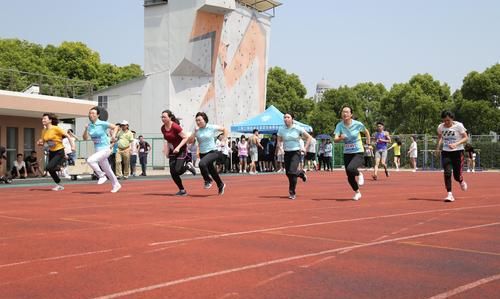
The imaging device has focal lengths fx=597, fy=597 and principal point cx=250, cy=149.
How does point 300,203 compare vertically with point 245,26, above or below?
below

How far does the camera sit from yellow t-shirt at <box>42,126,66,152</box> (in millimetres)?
14789

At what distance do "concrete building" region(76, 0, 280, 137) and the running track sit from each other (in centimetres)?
3003

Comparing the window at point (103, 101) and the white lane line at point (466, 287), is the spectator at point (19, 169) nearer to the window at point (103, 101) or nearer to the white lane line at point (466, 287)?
the window at point (103, 101)

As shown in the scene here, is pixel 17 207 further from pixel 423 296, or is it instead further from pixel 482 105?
pixel 482 105

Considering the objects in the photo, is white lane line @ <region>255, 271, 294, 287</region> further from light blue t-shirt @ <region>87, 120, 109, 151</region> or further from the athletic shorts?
the athletic shorts

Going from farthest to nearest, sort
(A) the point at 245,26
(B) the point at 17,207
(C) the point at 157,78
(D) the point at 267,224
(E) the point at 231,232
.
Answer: (A) the point at 245,26 → (C) the point at 157,78 → (B) the point at 17,207 → (D) the point at 267,224 → (E) the point at 231,232

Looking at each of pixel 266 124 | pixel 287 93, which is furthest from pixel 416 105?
pixel 266 124

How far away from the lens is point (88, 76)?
224 feet

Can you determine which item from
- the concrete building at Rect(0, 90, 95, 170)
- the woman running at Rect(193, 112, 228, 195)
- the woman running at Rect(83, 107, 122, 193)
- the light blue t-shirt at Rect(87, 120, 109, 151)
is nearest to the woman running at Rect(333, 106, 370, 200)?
the woman running at Rect(193, 112, 228, 195)

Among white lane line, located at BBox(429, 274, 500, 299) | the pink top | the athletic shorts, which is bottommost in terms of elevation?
white lane line, located at BBox(429, 274, 500, 299)

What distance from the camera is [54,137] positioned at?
1481 centimetres

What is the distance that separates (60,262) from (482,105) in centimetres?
5948

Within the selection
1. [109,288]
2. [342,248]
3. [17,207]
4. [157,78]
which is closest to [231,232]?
[342,248]

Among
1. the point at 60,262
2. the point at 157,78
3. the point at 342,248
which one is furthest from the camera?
the point at 157,78
